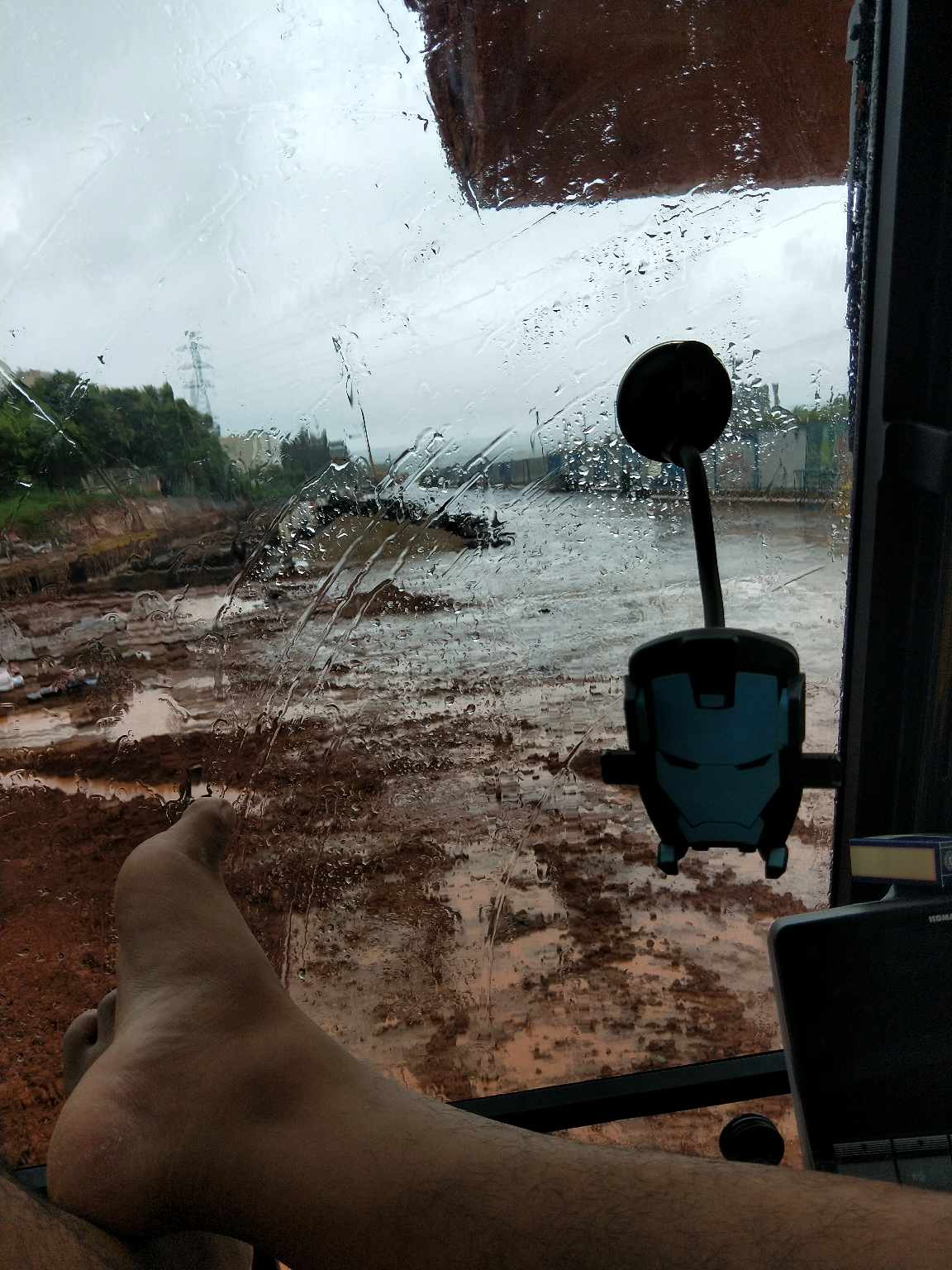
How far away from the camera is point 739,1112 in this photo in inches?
46.5

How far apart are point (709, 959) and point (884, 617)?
1.86 ft

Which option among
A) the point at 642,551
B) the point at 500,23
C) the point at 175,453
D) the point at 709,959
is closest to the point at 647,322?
the point at 642,551

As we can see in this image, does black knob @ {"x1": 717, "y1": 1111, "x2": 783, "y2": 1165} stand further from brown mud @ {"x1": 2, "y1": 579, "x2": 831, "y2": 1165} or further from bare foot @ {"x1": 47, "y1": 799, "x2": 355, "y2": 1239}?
bare foot @ {"x1": 47, "y1": 799, "x2": 355, "y2": 1239}

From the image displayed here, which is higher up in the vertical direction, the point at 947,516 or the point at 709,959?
the point at 947,516

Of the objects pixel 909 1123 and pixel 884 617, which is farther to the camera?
pixel 884 617

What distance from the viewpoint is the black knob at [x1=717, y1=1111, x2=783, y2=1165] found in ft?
3.62

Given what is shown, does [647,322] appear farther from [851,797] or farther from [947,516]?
[851,797]

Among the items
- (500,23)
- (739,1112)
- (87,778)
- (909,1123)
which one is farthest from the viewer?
(739,1112)

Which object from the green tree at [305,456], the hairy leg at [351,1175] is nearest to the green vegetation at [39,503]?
the green tree at [305,456]

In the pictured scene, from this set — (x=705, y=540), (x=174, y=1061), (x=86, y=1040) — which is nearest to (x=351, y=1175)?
(x=174, y=1061)

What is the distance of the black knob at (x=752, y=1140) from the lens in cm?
110

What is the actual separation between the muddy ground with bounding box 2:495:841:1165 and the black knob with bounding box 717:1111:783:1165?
1.3 inches

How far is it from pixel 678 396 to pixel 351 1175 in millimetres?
778

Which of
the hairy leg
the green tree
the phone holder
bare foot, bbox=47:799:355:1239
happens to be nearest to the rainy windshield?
the green tree
